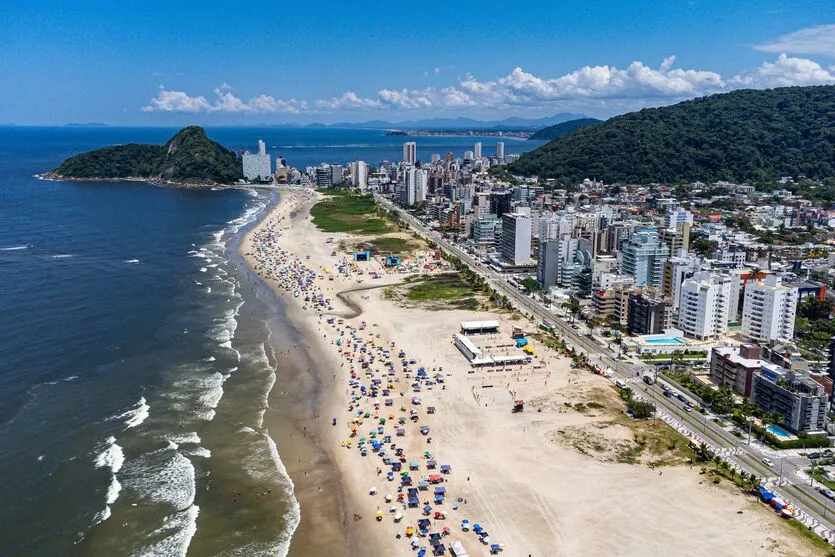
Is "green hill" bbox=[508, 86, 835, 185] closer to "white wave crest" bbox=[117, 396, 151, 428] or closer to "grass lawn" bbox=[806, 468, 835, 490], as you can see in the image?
"grass lawn" bbox=[806, 468, 835, 490]

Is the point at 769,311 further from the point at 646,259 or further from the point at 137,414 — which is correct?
the point at 137,414

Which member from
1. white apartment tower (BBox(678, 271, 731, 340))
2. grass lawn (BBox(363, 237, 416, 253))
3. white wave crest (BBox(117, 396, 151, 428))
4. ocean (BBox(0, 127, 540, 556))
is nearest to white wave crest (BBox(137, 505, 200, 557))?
ocean (BBox(0, 127, 540, 556))

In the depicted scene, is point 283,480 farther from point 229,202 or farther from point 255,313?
point 229,202

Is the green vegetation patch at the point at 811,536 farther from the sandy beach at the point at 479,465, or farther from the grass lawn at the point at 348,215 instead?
the grass lawn at the point at 348,215

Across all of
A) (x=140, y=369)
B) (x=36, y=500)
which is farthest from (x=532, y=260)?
(x=36, y=500)

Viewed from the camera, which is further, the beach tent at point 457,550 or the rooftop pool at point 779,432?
the rooftop pool at point 779,432

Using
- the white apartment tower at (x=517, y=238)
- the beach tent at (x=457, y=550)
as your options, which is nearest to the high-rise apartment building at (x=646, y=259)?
the white apartment tower at (x=517, y=238)

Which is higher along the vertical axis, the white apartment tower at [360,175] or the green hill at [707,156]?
the green hill at [707,156]

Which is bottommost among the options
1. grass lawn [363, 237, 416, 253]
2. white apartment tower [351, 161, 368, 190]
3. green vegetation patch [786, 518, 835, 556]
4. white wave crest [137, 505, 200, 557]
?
white wave crest [137, 505, 200, 557]
